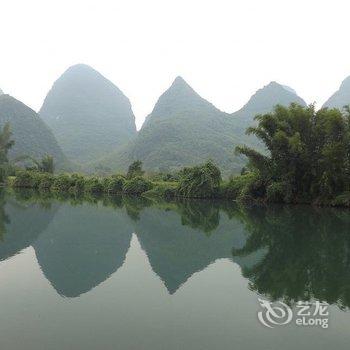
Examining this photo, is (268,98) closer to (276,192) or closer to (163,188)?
(163,188)

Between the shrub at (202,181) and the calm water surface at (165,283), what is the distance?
53.3 feet

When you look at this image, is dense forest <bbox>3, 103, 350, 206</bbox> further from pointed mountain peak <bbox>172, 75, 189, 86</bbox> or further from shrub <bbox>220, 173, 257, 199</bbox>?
Answer: pointed mountain peak <bbox>172, 75, 189, 86</bbox>

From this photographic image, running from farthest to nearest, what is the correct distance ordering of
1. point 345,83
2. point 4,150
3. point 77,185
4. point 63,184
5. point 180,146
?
→ 1. point 345,83
2. point 180,146
3. point 4,150
4. point 63,184
5. point 77,185

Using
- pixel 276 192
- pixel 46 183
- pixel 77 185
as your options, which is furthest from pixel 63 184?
pixel 276 192

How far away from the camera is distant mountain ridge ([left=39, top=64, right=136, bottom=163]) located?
130375mm

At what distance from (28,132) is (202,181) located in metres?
73.3

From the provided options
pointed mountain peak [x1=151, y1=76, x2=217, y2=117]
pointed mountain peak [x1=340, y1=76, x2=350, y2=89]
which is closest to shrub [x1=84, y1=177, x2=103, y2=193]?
pointed mountain peak [x1=151, y1=76, x2=217, y2=117]

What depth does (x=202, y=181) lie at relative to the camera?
32844mm

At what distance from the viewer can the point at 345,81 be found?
133 m

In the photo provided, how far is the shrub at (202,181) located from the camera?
32594 mm

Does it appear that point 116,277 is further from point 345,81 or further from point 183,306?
point 345,81

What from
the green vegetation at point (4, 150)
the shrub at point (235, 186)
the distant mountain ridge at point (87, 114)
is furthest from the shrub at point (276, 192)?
the distant mountain ridge at point (87, 114)

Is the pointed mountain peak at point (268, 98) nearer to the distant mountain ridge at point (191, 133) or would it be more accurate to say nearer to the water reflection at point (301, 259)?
the distant mountain ridge at point (191, 133)

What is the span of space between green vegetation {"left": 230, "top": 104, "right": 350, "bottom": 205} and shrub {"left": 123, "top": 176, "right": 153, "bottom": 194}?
41.9 ft
